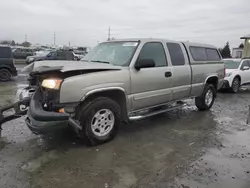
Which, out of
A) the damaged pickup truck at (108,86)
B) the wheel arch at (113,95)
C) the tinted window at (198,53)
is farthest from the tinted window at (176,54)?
the wheel arch at (113,95)

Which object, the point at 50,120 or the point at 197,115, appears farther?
the point at 197,115

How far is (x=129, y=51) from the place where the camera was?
4949mm

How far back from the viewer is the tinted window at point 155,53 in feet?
16.5

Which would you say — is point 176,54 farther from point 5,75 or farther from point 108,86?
point 5,75

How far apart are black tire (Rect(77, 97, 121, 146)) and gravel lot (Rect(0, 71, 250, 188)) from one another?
153 mm

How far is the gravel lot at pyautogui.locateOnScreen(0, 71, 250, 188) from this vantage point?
3.28 meters

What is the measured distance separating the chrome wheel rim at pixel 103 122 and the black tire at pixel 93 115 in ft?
0.17

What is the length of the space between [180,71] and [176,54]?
16.5 inches

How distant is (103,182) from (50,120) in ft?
3.99

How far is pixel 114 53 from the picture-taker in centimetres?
516

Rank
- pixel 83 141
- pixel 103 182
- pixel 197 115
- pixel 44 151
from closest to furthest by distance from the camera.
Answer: pixel 103 182 < pixel 44 151 < pixel 83 141 < pixel 197 115

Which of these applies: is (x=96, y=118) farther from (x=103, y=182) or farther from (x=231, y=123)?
(x=231, y=123)

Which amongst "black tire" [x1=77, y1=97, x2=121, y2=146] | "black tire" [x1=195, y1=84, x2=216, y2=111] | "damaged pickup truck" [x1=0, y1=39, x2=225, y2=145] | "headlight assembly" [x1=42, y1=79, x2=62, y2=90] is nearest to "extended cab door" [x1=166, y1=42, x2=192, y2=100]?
"damaged pickup truck" [x1=0, y1=39, x2=225, y2=145]

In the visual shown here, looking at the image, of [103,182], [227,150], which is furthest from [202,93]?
[103,182]
